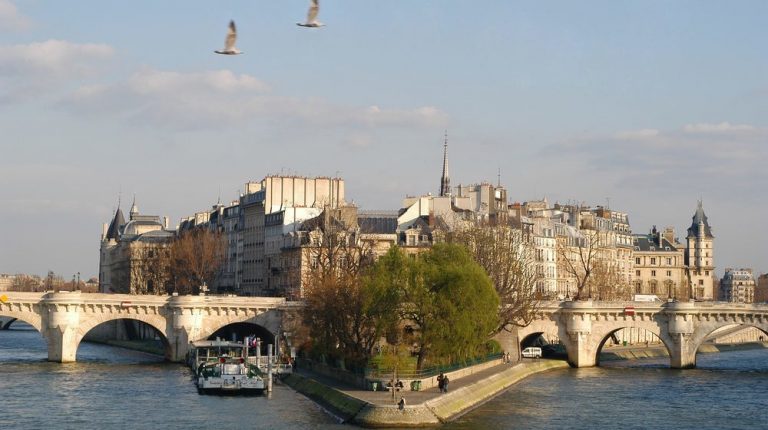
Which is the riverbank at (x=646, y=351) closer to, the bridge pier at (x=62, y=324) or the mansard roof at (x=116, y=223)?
the bridge pier at (x=62, y=324)

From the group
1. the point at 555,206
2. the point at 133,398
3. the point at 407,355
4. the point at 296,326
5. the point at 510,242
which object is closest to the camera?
the point at 133,398

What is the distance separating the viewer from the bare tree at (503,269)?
9050cm

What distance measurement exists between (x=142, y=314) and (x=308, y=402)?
2770cm

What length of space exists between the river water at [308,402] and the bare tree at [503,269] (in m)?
4.66

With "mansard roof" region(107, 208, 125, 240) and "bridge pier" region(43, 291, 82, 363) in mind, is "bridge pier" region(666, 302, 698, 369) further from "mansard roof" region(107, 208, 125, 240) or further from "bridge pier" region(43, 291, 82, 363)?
"mansard roof" region(107, 208, 125, 240)

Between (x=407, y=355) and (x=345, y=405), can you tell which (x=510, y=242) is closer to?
(x=407, y=355)

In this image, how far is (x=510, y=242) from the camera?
4087 inches

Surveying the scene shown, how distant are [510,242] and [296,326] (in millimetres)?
21383

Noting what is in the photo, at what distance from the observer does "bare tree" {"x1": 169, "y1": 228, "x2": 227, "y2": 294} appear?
412 feet

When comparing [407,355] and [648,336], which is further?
[648,336]

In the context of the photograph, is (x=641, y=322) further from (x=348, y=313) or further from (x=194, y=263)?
(x=194, y=263)

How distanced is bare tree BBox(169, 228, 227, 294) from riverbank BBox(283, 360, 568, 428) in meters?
47.4

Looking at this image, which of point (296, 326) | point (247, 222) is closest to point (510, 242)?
point (296, 326)

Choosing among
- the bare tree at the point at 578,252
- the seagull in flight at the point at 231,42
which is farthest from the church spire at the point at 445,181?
the seagull in flight at the point at 231,42
